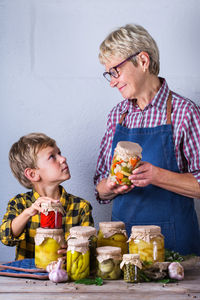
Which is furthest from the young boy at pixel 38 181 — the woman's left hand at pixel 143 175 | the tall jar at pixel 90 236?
the tall jar at pixel 90 236

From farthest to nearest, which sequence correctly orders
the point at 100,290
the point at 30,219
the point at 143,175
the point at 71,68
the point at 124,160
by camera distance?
the point at 71,68, the point at 30,219, the point at 143,175, the point at 124,160, the point at 100,290

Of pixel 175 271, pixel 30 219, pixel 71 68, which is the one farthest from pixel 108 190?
pixel 71 68

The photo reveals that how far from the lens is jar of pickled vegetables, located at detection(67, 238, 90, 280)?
1214 mm

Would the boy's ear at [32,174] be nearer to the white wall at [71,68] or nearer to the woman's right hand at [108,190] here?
the woman's right hand at [108,190]

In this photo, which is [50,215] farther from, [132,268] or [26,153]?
[26,153]

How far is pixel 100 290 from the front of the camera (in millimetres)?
1123

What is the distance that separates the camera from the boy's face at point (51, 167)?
5.69 ft

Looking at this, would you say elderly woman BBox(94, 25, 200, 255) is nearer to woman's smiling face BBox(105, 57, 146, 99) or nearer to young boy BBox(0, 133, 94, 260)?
woman's smiling face BBox(105, 57, 146, 99)

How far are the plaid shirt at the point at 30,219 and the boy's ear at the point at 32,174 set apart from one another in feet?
0.21

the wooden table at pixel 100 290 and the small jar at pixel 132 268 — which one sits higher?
the small jar at pixel 132 268

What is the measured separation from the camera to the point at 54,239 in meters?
1.31

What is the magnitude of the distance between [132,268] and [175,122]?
2.50 ft

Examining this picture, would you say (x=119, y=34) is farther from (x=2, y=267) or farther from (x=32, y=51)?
(x=2, y=267)

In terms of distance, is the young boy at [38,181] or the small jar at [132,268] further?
the young boy at [38,181]
